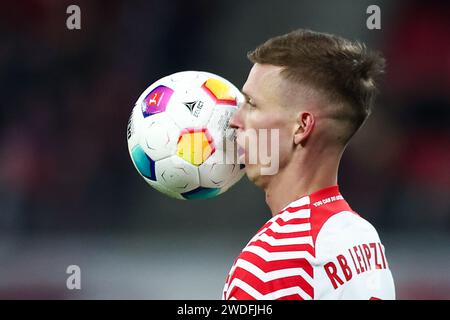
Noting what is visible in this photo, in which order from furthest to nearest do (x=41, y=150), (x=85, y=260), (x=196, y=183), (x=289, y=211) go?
A: (x=41, y=150) < (x=85, y=260) < (x=196, y=183) < (x=289, y=211)

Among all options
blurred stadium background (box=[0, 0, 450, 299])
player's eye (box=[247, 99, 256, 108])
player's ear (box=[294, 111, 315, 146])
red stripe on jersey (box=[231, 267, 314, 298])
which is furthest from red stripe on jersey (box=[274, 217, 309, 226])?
blurred stadium background (box=[0, 0, 450, 299])

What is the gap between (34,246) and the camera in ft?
25.7

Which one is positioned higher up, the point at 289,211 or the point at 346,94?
the point at 346,94

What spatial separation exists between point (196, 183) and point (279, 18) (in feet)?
18.6

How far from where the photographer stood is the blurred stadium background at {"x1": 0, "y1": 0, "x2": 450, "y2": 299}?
25.0ft

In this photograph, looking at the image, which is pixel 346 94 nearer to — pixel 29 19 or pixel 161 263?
pixel 161 263

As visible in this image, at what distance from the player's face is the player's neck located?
4 cm

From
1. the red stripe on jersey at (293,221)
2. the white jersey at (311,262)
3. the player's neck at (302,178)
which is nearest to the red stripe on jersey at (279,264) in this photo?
the white jersey at (311,262)

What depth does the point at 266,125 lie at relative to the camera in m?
2.89

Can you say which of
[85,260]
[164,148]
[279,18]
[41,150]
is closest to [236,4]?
[279,18]

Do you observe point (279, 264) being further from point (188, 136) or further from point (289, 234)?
point (188, 136)

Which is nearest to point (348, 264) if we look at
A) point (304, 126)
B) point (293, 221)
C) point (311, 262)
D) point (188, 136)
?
point (311, 262)

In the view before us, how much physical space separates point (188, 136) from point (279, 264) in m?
0.86

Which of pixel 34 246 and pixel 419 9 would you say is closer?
pixel 34 246
